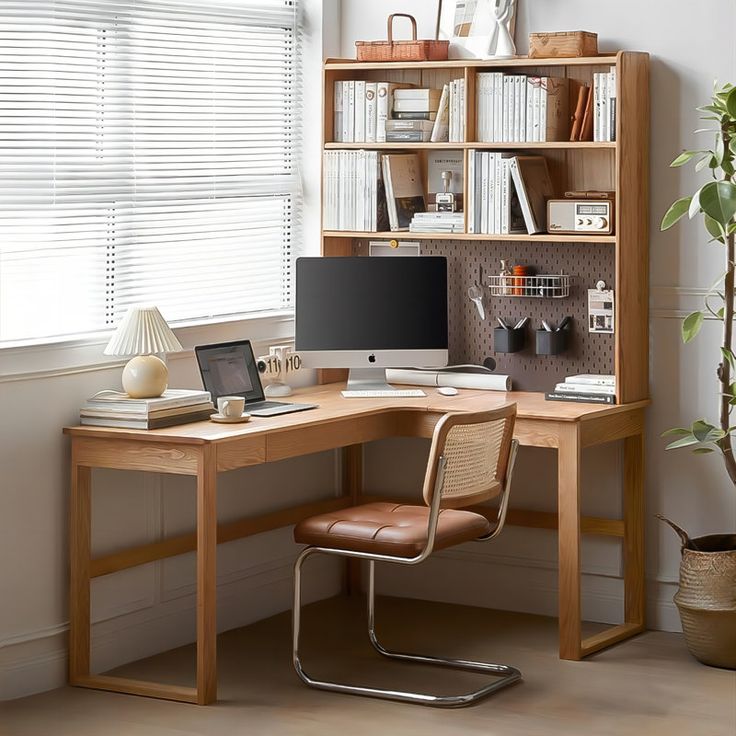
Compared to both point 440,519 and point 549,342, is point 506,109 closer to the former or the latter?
point 549,342

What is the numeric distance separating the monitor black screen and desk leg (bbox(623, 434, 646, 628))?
71 cm

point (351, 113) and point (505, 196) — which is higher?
point (351, 113)

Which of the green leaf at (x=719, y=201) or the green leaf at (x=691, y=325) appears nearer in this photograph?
the green leaf at (x=719, y=201)

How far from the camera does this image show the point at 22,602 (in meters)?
4.02

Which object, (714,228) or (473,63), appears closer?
(714,228)

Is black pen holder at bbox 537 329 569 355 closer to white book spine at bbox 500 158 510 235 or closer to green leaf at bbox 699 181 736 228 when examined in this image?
white book spine at bbox 500 158 510 235

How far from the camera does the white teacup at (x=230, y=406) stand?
410 cm

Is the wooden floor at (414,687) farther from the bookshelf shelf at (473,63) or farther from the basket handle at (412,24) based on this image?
the basket handle at (412,24)

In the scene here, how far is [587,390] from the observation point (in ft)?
15.0

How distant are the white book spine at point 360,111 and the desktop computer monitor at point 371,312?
1.55ft

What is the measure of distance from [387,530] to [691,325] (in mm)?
1111

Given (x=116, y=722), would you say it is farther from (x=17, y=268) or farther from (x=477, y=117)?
(x=477, y=117)

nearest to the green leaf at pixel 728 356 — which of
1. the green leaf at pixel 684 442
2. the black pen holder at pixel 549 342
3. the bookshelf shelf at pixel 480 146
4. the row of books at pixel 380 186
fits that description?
the green leaf at pixel 684 442

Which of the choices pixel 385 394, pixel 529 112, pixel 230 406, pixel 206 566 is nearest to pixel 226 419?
pixel 230 406
